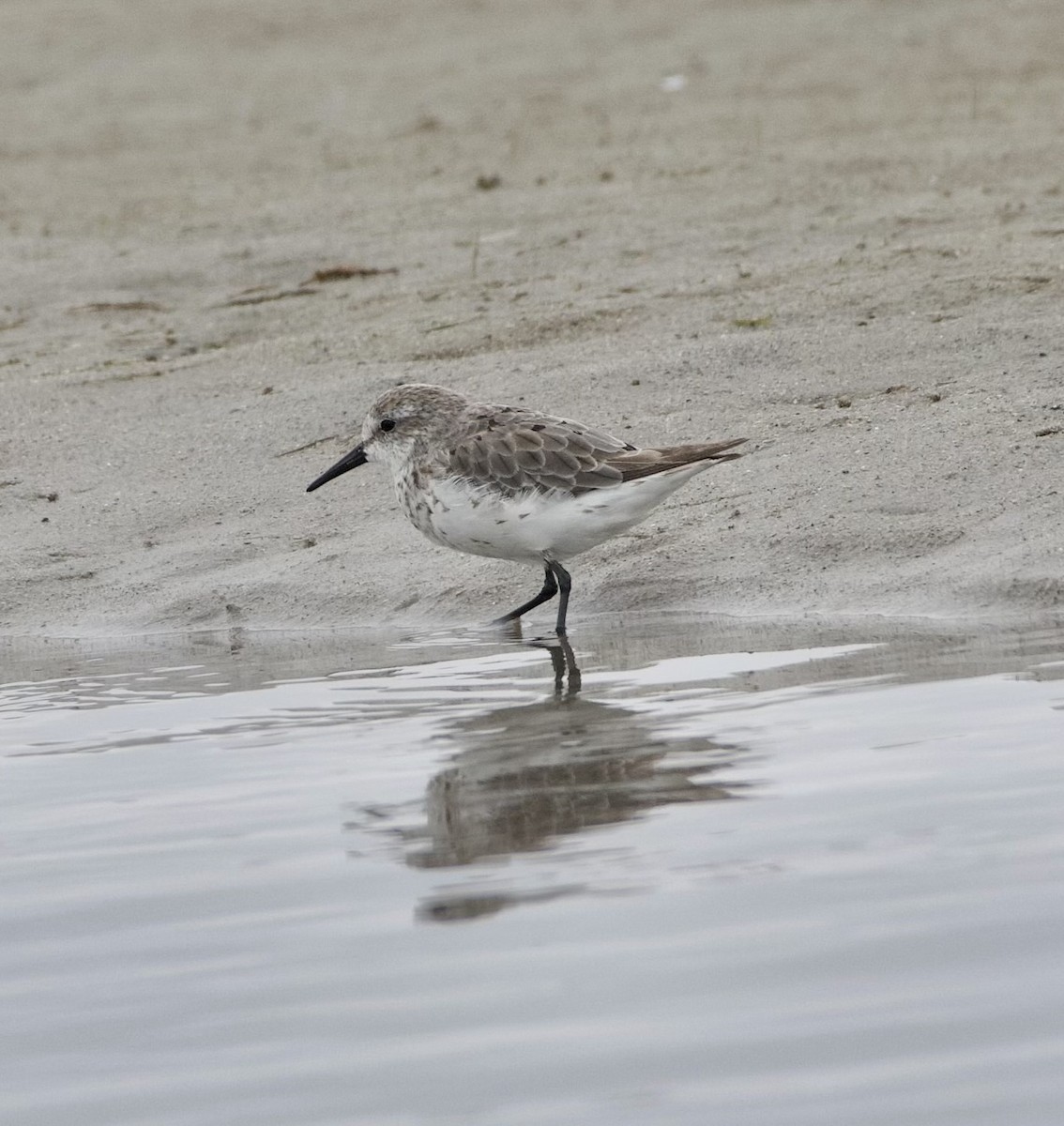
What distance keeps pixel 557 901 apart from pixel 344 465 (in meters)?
5.17

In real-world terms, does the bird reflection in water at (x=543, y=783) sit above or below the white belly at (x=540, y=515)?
below

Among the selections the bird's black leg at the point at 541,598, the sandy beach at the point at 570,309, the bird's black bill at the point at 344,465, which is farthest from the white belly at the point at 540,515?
the bird's black bill at the point at 344,465

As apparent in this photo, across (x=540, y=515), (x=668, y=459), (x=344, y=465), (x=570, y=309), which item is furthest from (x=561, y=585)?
(x=570, y=309)

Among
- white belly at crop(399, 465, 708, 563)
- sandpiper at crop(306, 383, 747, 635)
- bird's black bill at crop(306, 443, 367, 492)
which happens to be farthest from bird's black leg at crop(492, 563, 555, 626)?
bird's black bill at crop(306, 443, 367, 492)

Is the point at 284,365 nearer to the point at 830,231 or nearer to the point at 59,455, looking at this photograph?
the point at 59,455

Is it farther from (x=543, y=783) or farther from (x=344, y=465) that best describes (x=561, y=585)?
(x=543, y=783)

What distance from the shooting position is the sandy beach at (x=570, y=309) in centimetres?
811

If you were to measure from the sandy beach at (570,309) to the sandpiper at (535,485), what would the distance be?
0.39 meters

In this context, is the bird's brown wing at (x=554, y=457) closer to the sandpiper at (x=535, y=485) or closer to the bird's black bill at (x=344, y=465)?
the sandpiper at (x=535, y=485)

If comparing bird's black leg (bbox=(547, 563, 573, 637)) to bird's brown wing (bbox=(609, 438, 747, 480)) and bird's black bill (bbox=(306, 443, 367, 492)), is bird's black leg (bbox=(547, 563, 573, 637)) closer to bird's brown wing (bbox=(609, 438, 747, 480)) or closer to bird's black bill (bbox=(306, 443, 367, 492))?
bird's brown wing (bbox=(609, 438, 747, 480))

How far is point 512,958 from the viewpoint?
3.54 m

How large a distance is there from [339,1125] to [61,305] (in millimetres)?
10958

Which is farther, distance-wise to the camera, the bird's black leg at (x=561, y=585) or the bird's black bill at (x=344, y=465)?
the bird's black bill at (x=344, y=465)

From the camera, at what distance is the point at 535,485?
7488 mm
